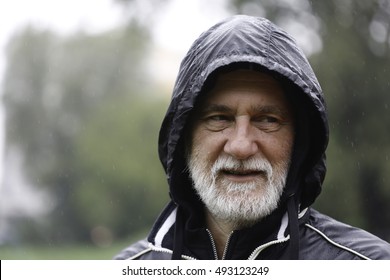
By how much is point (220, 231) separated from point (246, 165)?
1.23 feet

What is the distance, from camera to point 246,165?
2965 millimetres

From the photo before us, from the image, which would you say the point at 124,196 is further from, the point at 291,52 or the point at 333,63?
the point at 291,52

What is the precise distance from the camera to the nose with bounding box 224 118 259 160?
9.62 ft

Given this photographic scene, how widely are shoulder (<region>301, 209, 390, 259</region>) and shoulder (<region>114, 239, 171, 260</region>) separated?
0.66 meters

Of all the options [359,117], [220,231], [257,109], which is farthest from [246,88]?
[359,117]

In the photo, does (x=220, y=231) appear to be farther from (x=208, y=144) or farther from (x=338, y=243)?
(x=338, y=243)

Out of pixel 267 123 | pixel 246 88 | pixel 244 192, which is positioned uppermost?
pixel 246 88

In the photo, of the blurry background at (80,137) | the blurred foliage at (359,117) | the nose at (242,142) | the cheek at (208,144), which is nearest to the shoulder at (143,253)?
the cheek at (208,144)

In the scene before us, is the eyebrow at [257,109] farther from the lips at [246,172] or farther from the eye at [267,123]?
the lips at [246,172]

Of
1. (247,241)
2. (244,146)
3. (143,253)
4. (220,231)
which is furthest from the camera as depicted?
(143,253)

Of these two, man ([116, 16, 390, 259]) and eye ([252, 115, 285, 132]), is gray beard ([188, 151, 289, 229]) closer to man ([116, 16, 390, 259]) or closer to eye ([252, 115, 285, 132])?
man ([116, 16, 390, 259])

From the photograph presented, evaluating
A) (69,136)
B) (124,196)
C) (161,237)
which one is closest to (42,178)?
(69,136)

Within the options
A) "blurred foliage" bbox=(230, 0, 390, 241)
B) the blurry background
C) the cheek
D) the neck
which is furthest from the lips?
the blurry background

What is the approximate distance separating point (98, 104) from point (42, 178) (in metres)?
5.66
